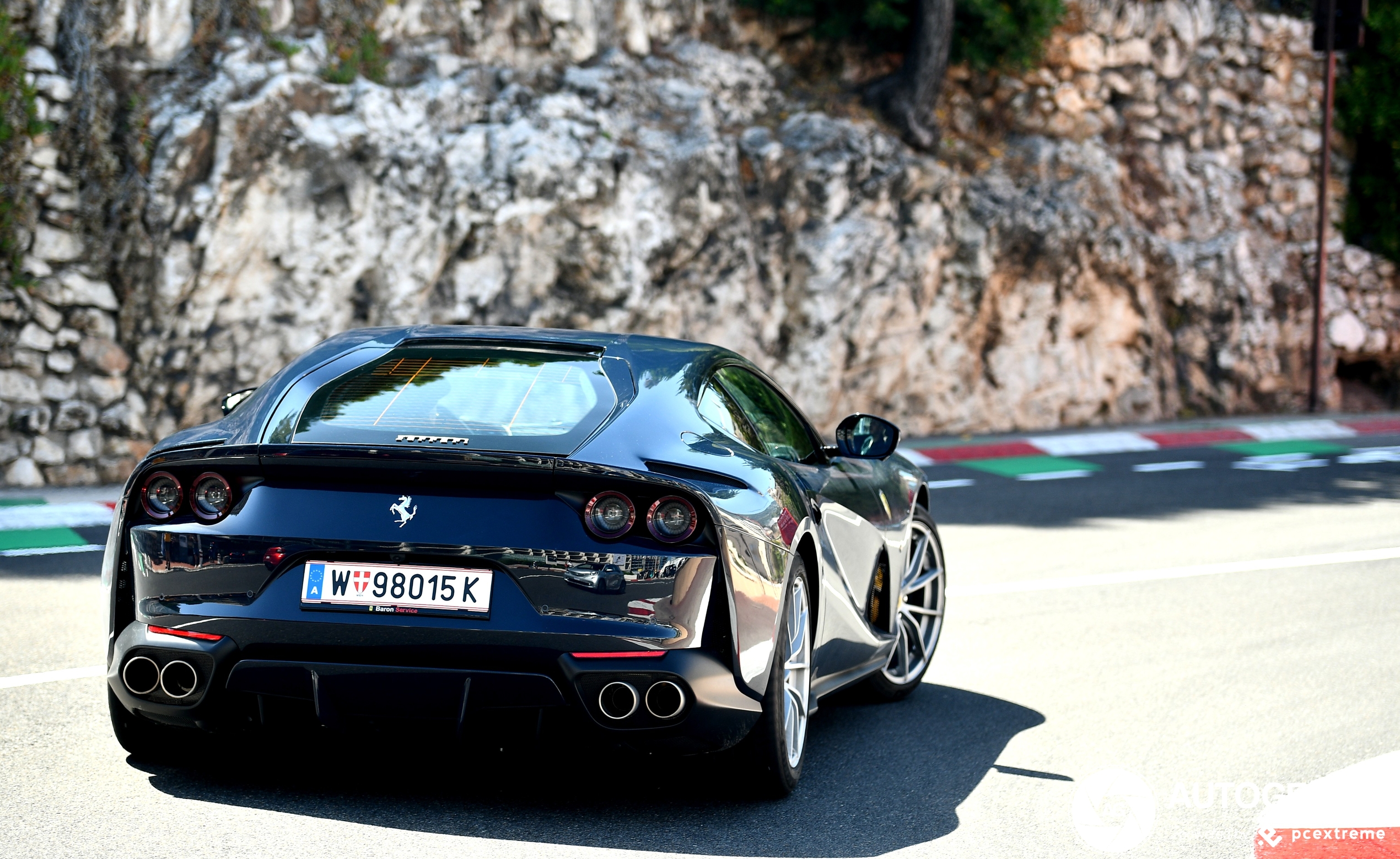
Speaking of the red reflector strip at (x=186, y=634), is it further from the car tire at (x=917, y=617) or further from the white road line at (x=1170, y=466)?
the white road line at (x=1170, y=466)

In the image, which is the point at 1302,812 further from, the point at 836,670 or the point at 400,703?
the point at 400,703

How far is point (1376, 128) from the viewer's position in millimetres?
23000

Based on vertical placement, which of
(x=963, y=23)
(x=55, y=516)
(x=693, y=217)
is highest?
Answer: (x=963, y=23)

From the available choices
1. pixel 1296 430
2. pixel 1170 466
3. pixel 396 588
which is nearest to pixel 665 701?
pixel 396 588

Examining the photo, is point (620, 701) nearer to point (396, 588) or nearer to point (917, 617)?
point (396, 588)

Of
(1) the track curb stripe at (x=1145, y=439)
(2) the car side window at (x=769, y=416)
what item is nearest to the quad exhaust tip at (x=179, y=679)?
(2) the car side window at (x=769, y=416)

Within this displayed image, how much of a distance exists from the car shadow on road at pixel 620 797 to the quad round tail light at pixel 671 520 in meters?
0.81

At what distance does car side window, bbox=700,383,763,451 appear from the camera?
453 centimetres

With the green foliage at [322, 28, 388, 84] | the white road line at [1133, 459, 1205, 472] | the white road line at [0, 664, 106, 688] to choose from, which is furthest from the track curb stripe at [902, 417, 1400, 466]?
the white road line at [0, 664, 106, 688]

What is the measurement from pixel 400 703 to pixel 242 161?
1095 centimetres

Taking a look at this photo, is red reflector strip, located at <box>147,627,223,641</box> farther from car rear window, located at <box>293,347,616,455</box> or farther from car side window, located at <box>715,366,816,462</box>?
car side window, located at <box>715,366,816,462</box>

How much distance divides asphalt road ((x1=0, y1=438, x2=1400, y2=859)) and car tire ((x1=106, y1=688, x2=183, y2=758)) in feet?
0.17

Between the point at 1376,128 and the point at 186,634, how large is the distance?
23.2 metres

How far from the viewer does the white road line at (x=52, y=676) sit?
551 centimetres
